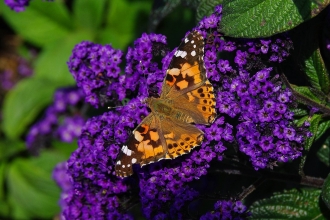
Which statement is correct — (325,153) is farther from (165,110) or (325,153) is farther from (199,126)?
(165,110)

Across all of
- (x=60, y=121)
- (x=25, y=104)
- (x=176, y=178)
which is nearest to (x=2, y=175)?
(x=25, y=104)

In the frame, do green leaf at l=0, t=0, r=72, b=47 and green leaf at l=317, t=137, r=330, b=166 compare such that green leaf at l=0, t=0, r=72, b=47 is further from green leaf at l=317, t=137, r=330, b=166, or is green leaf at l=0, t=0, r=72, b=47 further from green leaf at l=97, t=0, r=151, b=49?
green leaf at l=317, t=137, r=330, b=166

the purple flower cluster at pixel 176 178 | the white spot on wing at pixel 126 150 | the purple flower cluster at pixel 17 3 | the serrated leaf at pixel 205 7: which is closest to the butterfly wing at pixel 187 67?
the purple flower cluster at pixel 176 178

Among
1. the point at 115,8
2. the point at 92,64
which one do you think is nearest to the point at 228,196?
the point at 92,64

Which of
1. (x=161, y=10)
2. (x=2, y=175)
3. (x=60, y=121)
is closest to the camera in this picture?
(x=161, y=10)

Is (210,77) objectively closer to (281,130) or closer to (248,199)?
(281,130)

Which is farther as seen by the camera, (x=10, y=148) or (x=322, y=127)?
(x=10, y=148)
